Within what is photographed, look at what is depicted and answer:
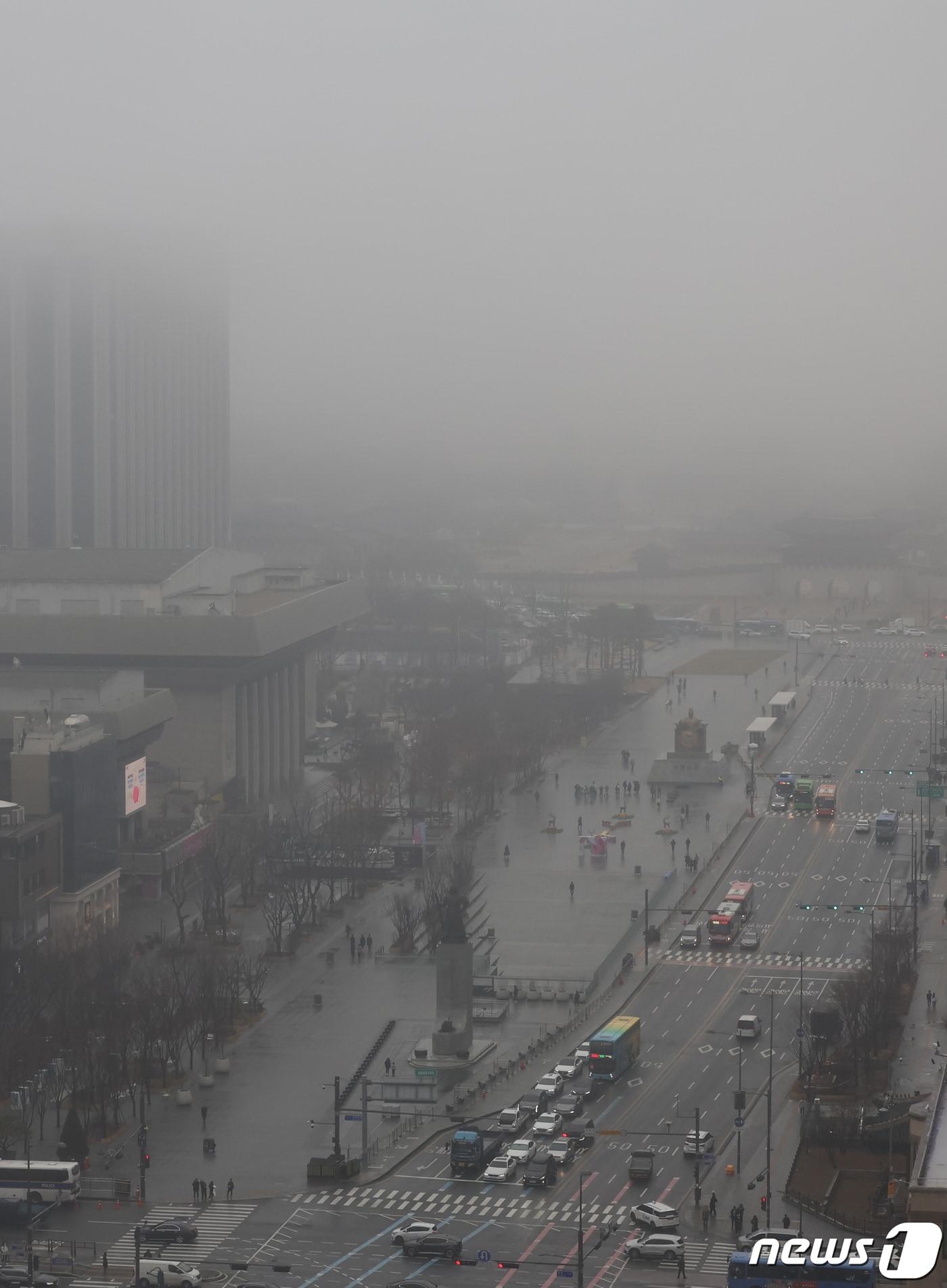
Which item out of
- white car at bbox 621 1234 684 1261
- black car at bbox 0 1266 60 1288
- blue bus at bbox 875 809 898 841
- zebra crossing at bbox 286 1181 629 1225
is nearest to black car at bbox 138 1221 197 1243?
black car at bbox 0 1266 60 1288

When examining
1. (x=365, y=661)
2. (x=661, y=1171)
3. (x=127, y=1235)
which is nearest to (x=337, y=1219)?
(x=127, y=1235)

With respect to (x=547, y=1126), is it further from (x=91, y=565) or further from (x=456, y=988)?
(x=91, y=565)

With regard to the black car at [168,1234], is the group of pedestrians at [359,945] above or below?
below

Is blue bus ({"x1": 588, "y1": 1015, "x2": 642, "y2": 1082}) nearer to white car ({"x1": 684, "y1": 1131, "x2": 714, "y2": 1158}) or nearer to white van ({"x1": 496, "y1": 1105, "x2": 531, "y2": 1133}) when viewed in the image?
white van ({"x1": 496, "y1": 1105, "x2": 531, "y2": 1133})

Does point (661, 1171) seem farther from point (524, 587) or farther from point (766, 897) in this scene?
point (524, 587)

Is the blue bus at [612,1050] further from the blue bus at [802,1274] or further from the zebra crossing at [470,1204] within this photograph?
the blue bus at [802,1274]

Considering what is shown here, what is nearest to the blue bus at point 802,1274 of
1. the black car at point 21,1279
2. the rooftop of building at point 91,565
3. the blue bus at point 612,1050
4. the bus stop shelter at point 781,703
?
the black car at point 21,1279
